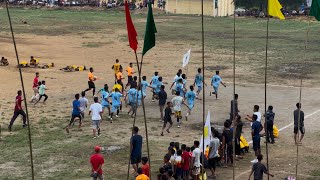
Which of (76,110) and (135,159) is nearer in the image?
(135,159)

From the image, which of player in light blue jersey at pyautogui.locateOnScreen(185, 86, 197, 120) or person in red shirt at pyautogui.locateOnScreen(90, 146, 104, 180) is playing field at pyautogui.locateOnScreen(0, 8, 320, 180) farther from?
person in red shirt at pyautogui.locateOnScreen(90, 146, 104, 180)

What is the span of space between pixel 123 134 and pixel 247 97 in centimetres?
903

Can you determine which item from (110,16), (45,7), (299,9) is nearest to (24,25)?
(110,16)

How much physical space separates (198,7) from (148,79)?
5058 cm

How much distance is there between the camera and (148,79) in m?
34.4

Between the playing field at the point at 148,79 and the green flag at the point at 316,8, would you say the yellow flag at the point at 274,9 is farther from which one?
the playing field at the point at 148,79

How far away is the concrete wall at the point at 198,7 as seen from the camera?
269 feet

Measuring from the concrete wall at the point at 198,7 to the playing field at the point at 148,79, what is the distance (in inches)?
359

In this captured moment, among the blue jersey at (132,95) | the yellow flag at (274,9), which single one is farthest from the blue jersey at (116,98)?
the yellow flag at (274,9)

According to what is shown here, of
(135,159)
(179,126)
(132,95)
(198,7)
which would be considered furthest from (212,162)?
(198,7)

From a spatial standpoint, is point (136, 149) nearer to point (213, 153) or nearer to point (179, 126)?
point (213, 153)

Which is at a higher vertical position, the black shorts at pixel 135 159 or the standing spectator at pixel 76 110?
the standing spectator at pixel 76 110

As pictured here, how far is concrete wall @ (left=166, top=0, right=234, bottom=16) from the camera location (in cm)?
8206

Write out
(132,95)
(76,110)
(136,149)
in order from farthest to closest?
(132,95) < (76,110) < (136,149)
